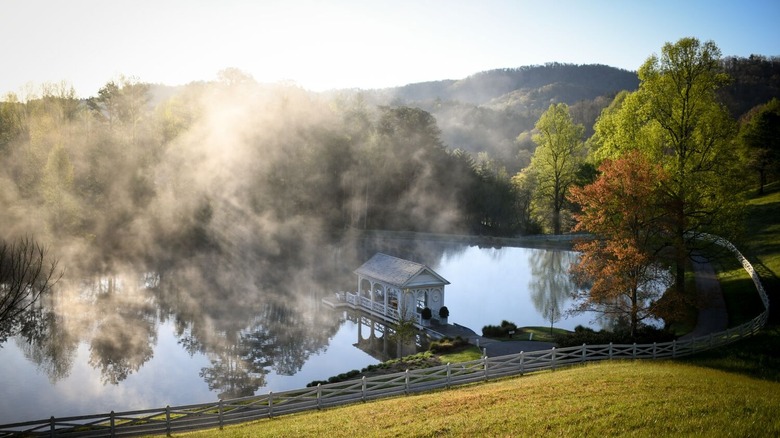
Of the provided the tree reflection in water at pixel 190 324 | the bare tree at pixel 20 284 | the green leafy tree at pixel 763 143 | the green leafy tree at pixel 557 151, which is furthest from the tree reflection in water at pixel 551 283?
the green leafy tree at pixel 763 143

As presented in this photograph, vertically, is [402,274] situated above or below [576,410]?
above

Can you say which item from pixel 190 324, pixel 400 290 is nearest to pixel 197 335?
pixel 190 324

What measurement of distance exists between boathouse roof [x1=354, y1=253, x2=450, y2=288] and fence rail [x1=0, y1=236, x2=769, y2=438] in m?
11.3

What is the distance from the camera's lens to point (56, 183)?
49.2 metres

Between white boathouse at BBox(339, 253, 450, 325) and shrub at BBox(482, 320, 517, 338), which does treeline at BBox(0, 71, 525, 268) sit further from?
shrub at BBox(482, 320, 517, 338)

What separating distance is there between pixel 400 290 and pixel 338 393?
46.5 feet

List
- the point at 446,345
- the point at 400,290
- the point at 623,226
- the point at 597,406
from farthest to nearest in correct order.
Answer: the point at 400,290 < the point at 446,345 < the point at 623,226 < the point at 597,406

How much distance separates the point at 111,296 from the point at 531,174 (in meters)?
58.3

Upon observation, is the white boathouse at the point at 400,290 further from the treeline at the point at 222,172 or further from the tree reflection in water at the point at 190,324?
the treeline at the point at 222,172

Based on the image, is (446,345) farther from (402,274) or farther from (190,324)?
(190,324)

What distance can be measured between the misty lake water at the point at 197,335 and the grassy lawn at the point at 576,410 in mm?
8823

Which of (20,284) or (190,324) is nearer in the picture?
(20,284)

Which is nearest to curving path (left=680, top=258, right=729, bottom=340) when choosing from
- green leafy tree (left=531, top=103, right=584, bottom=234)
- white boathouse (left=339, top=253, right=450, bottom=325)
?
white boathouse (left=339, top=253, right=450, bottom=325)

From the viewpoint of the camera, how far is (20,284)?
1410cm
